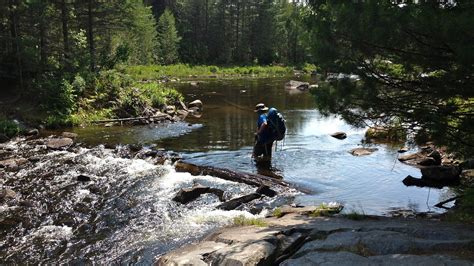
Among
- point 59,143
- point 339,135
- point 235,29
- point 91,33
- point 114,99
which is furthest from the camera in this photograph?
point 235,29

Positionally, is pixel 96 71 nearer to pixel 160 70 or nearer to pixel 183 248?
pixel 183 248

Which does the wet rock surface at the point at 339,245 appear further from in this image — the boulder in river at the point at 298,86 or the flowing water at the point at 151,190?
the boulder in river at the point at 298,86

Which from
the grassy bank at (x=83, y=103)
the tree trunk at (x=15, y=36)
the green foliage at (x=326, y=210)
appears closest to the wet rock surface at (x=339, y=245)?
the green foliage at (x=326, y=210)

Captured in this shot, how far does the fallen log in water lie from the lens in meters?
13.9

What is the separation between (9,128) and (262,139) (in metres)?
12.2

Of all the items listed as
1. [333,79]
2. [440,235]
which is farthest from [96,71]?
[440,235]

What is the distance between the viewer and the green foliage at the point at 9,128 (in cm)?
2062

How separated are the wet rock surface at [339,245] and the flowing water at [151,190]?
1.67 metres

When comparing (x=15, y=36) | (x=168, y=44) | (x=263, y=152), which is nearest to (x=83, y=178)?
(x=263, y=152)

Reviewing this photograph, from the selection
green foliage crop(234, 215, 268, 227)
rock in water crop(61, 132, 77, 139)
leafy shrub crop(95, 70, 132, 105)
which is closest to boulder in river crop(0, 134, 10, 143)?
rock in water crop(61, 132, 77, 139)

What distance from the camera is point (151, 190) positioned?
13.6 metres

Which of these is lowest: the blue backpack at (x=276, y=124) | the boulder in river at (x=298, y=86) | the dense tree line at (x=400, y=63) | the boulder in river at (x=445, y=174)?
the boulder in river at (x=445, y=174)

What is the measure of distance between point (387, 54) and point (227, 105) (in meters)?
25.3

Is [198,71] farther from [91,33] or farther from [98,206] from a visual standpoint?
[98,206]
